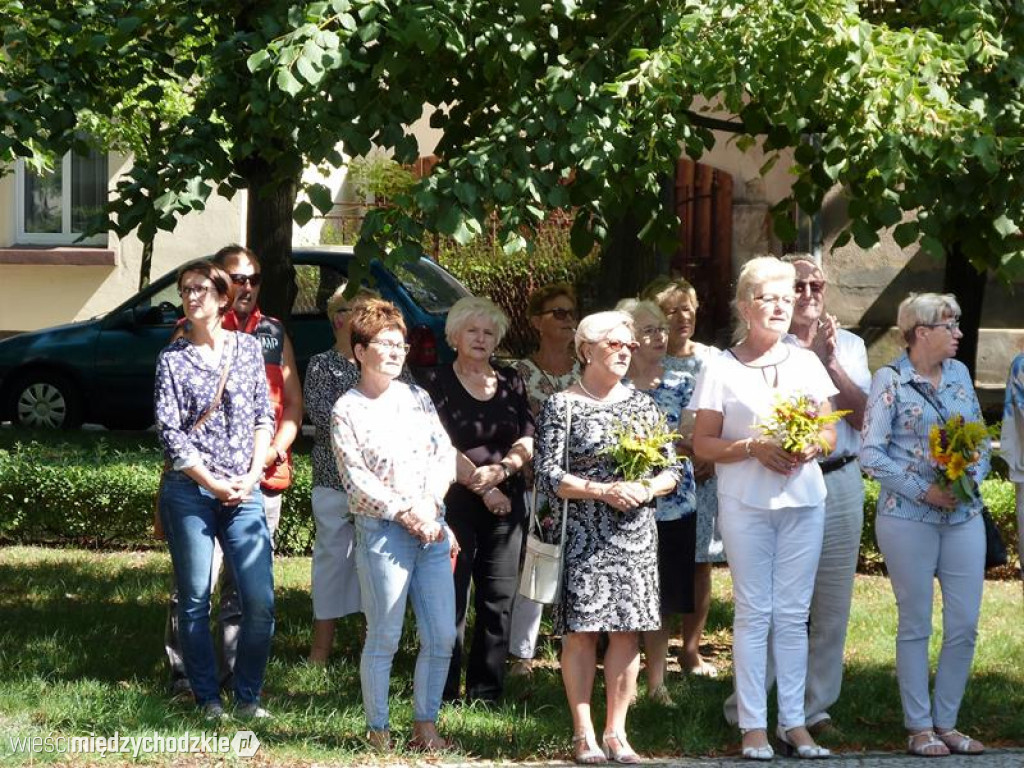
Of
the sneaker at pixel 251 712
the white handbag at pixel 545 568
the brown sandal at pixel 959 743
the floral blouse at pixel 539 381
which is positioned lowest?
the brown sandal at pixel 959 743

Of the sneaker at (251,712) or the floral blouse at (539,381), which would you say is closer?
the sneaker at (251,712)

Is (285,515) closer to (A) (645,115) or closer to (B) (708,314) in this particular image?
(A) (645,115)

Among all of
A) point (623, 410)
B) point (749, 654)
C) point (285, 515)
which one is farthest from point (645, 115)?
point (285, 515)

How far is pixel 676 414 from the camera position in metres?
7.35

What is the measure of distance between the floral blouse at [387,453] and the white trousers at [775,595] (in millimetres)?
1214

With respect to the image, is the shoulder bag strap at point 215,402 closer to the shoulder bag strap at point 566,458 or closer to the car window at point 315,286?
the shoulder bag strap at point 566,458

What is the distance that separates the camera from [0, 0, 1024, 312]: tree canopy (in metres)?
6.45

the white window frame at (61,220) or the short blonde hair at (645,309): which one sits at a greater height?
the white window frame at (61,220)

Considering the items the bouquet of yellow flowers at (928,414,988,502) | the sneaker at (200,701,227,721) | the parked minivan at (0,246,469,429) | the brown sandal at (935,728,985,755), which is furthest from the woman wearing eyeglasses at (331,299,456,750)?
the parked minivan at (0,246,469,429)

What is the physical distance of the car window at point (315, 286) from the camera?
48.0 ft

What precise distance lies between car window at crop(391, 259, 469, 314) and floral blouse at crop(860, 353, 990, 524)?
7.60 metres

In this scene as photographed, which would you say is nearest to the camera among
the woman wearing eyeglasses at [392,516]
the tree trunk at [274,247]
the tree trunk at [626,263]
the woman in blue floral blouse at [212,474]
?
the woman wearing eyeglasses at [392,516]

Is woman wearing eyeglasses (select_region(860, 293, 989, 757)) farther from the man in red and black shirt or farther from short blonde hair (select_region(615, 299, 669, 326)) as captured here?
the man in red and black shirt

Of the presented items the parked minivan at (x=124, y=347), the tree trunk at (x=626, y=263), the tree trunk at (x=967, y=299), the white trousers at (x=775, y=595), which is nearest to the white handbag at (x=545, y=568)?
the white trousers at (x=775, y=595)
